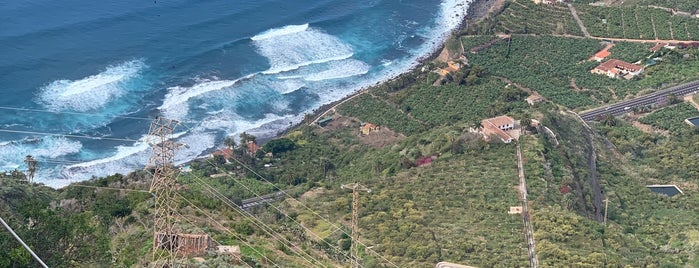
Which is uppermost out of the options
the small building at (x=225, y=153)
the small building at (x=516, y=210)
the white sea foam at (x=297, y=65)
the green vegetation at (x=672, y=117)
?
the small building at (x=516, y=210)

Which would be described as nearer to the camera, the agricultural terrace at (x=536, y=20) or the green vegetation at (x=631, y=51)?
the green vegetation at (x=631, y=51)

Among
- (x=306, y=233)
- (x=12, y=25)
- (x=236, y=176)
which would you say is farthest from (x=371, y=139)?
(x=12, y=25)

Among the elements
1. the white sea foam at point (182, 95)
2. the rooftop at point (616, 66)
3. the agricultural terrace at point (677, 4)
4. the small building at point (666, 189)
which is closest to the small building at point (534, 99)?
the rooftop at point (616, 66)

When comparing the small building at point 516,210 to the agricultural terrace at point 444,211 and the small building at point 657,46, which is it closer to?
the agricultural terrace at point 444,211

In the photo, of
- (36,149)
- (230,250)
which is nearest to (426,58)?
(36,149)

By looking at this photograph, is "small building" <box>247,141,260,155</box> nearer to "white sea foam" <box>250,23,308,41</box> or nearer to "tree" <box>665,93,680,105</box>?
"white sea foam" <box>250,23,308,41</box>

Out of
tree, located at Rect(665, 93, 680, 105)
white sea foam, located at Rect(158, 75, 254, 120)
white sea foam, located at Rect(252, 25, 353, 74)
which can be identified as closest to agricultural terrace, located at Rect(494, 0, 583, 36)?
tree, located at Rect(665, 93, 680, 105)
